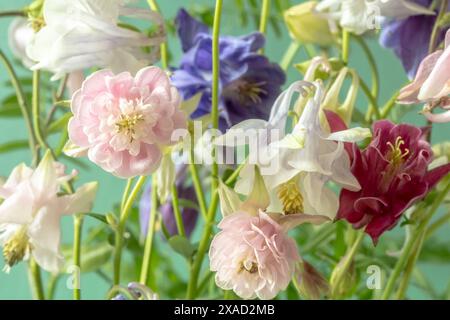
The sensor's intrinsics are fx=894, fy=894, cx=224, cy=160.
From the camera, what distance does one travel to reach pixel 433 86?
38 cm

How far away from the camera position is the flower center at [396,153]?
0.40 metres

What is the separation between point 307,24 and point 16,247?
21 centimetres

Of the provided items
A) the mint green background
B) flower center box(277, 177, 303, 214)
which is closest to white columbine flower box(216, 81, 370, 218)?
flower center box(277, 177, 303, 214)

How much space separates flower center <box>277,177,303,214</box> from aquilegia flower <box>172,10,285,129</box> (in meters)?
0.09

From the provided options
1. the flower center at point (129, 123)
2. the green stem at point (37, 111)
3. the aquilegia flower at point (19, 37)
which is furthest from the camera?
the aquilegia flower at point (19, 37)

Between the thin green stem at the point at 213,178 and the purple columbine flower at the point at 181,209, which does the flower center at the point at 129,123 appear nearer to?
the thin green stem at the point at 213,178

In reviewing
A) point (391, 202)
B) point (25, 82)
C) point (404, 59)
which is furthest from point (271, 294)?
point (25, 82)

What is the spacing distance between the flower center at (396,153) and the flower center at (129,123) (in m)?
0.11

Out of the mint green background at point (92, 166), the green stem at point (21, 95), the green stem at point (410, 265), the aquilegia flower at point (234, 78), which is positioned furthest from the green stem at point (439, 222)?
the mint green background at point (92, 166)

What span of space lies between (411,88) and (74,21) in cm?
15

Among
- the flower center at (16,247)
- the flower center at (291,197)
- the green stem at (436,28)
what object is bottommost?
the flower center at (16,247)

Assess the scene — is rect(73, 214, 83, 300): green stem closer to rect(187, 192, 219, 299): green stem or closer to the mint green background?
rect(187, 192, 219, 299): green stem

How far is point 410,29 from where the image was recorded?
1.59 ft

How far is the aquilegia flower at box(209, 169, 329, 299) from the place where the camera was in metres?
0.37
